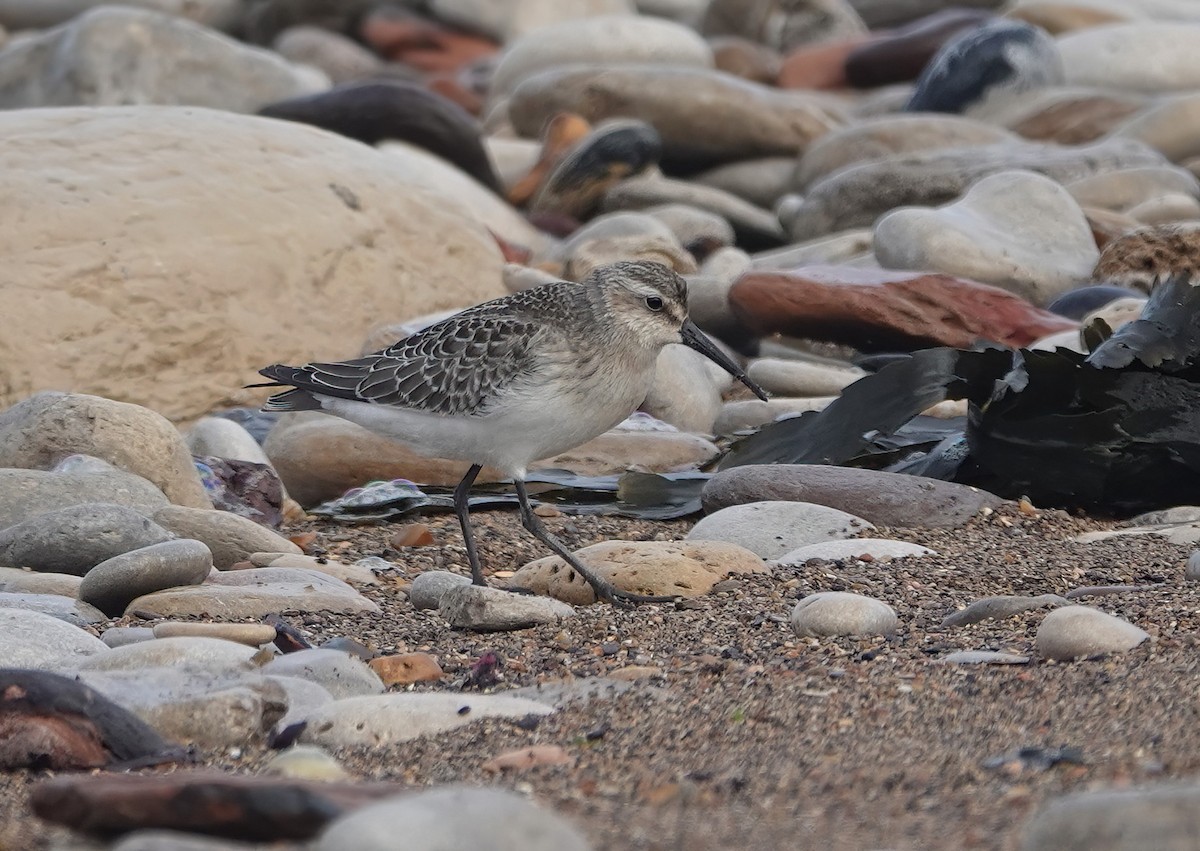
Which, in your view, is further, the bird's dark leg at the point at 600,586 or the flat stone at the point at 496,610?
the bird's dark leg at the point at 600,586

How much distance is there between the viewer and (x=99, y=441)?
6.17 meters

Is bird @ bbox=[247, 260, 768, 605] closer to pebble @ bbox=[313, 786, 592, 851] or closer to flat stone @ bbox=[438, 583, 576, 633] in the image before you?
flat stone @ bbox=[438, 583, 576, 633]

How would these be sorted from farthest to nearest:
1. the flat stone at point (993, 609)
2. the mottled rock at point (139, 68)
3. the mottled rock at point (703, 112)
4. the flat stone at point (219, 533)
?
the mottled rock at point (703, 112), the mottled rock at point (139, 68), the flat stone at point (219, 533), the flat stone at point (993, 609)

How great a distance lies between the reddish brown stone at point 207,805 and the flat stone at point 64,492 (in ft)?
9.97

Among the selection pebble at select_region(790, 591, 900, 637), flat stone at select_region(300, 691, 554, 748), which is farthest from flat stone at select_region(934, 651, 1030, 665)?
flat stone at select_region(300, 691, 554, 748)

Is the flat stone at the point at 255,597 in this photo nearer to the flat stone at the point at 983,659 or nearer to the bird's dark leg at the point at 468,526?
the bird's dark leg at the point at 468,526

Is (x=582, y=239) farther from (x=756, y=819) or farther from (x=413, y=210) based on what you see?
(x=756, y=819)

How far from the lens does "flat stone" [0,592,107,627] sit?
473 cm

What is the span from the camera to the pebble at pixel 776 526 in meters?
5.64

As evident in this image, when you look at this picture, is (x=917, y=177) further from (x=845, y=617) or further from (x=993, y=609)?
(x=845, y=617)

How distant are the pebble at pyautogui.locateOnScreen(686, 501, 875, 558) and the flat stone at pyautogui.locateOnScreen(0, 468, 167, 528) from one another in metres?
1.94

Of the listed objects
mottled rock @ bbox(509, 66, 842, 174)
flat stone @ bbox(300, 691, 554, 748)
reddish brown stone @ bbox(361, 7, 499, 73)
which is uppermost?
flat stone @ bbox(300, 691, 554, 748)

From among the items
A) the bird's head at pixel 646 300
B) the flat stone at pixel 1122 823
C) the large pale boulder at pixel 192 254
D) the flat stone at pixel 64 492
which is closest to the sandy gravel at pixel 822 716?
the flat stone at pixel 1122 823

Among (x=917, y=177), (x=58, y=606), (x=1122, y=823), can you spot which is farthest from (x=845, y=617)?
(x=917, y=177)
